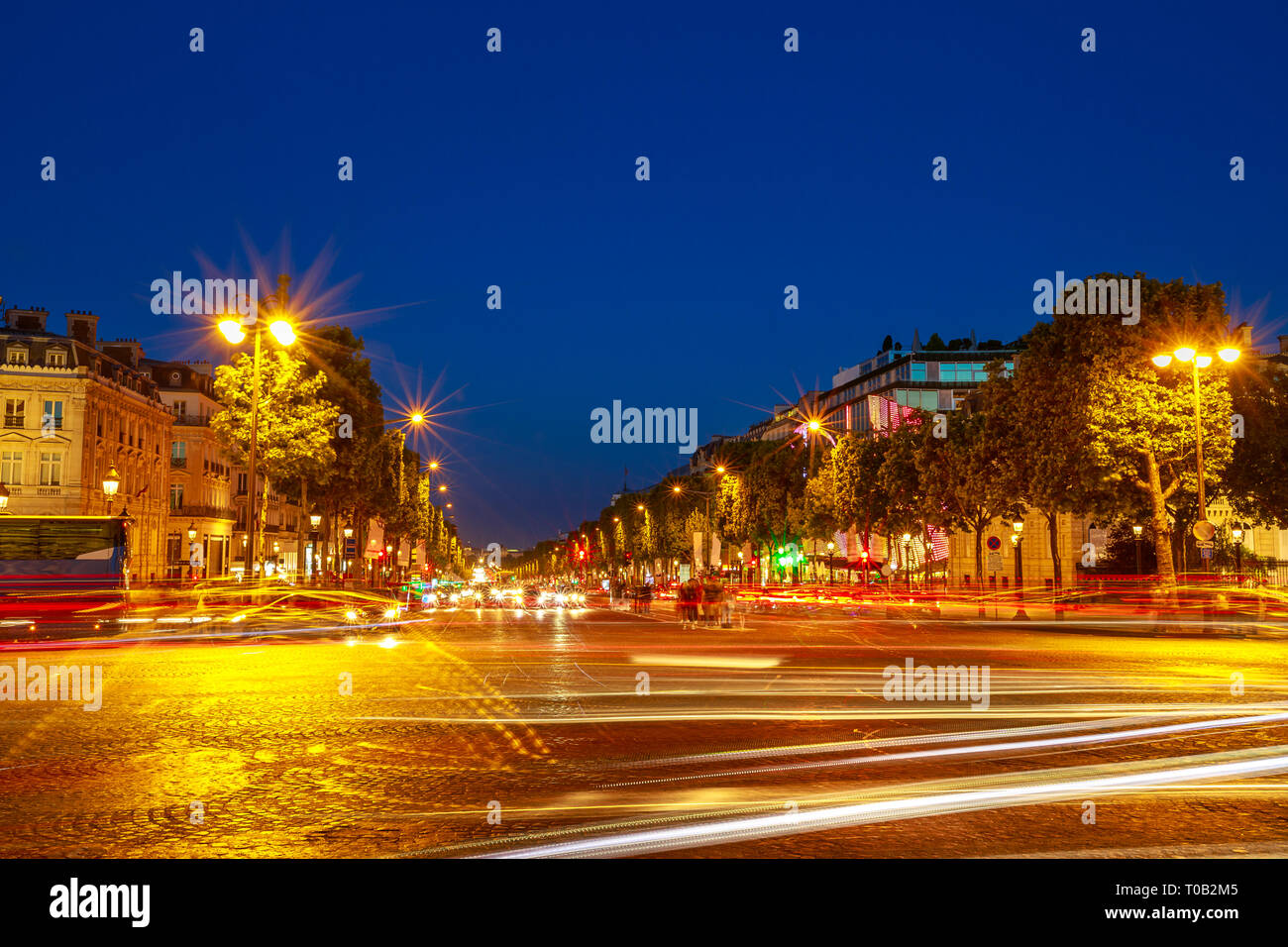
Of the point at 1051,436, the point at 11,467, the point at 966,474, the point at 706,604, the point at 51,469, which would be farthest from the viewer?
the point at 51,469

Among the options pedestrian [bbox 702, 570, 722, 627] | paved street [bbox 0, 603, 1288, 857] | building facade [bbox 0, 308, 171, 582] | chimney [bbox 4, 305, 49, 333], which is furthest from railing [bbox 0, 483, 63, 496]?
paved street [bbox 0, 603, 1288, 857]

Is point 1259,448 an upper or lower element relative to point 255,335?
lower

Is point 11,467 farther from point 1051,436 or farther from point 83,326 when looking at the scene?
point 1051,436

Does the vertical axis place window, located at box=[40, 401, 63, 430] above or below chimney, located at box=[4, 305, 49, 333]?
below

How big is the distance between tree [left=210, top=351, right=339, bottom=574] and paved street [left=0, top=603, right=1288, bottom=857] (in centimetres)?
2811

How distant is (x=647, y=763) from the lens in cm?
929

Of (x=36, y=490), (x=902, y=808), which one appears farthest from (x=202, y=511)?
(x=902, y=808)

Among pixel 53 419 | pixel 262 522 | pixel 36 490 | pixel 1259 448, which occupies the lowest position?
pixel 262 522

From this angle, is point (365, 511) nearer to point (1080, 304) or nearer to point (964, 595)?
point (964, 595)

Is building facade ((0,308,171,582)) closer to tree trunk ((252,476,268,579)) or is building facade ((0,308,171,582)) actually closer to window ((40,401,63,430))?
window ((40,401,63,430))

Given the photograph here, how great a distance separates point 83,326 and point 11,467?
1199cm

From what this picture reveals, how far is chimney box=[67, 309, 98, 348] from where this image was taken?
6844cm

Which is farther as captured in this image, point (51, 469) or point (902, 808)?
point (51, 469)

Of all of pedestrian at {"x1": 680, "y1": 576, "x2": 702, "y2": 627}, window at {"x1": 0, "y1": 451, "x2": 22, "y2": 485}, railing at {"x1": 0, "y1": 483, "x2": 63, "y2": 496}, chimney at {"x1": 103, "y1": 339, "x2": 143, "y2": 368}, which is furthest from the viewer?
chimney at {"x1": 103, "y1": 339, "x2": 143, "y2": 368}
